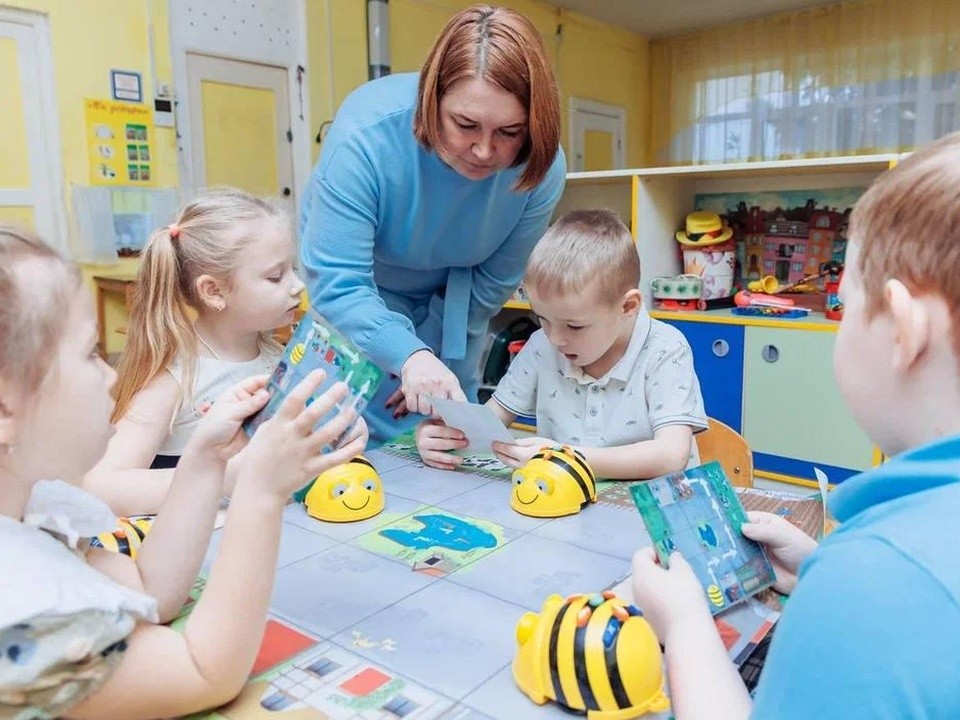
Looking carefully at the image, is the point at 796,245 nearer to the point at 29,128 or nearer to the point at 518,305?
the point at 518,305

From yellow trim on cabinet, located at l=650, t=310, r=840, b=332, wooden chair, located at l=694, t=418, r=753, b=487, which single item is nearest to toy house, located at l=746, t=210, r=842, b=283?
yellow trim on cabinet, located at l=650, t=310, r=840, b=332

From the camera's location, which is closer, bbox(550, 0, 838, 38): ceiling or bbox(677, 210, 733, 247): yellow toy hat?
bbox(677, 210, 733, 247): yellow toy hat

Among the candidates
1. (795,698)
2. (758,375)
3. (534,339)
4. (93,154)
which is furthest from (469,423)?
(93,154)

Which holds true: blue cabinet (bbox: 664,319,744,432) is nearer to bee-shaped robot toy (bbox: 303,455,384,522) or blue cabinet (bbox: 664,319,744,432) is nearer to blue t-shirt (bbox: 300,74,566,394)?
blue t-shirt (bbox: 300,74,566,394)

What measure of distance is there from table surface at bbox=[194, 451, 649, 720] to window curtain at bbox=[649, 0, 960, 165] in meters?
4.78

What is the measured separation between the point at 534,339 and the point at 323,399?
0.93 m

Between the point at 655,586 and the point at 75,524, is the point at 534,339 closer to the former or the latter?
the point at 655,586

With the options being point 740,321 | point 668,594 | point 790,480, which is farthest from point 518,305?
point 668,594

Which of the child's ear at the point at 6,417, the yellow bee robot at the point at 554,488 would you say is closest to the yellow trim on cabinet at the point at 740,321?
the yellow bee robot at the point at 554,488

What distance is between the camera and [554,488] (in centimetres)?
101

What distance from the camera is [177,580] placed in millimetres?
743

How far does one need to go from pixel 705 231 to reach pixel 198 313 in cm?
212

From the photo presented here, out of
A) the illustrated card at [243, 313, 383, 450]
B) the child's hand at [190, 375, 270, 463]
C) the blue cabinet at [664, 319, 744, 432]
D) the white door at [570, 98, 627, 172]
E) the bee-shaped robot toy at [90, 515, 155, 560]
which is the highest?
the white door at [570, 98, 627, 172]

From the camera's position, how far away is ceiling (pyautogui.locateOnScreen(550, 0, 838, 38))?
5.03 metres
